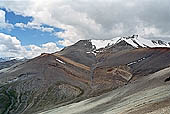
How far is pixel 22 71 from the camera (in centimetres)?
16575

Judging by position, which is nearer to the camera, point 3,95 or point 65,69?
point 3,95

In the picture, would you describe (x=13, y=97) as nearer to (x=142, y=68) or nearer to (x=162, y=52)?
(x=142, y=68)

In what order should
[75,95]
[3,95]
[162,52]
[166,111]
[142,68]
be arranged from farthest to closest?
[162,52] < [142,68] < [3,95] < [75,95] < [166,111]

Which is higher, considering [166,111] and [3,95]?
[3,95]

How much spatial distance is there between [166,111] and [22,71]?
148m

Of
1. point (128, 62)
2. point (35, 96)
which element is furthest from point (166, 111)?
point (128, 62)

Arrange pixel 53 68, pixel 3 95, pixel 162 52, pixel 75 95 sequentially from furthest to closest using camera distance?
1. pixel 162 52
2. pixel 53 68
3. pixel 3 95
4. pixel 75 95

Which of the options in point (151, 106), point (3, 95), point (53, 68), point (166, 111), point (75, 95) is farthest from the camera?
point (53, 68)

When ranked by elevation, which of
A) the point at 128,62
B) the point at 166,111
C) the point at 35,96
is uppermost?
the point at 128,62

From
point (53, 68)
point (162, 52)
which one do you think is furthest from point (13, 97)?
point (162, 52)

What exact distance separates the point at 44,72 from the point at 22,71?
18.4 meters

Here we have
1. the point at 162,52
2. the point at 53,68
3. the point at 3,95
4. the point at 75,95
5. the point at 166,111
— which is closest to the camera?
the point at 166,111

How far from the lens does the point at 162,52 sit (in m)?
175

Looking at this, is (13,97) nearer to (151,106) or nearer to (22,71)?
(22,71)
